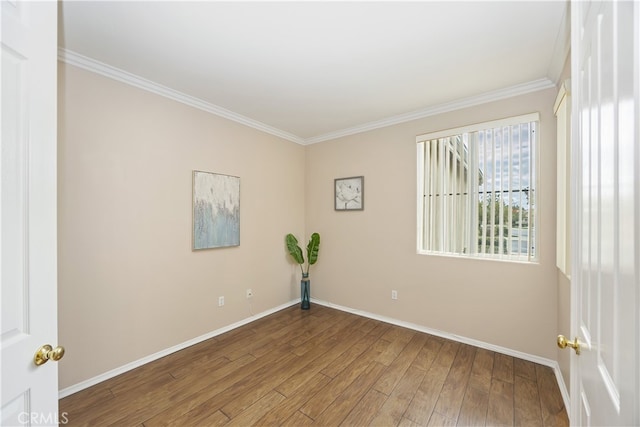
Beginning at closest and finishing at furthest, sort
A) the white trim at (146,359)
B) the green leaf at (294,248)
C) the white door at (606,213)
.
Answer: the white door at (606,213) → the white trim at (146,359) → the green leaf at (294,248)

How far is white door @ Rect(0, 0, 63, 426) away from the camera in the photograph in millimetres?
742

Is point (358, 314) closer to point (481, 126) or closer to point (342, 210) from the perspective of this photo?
point (342, 210)

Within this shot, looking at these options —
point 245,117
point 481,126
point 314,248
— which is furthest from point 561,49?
point 314,248

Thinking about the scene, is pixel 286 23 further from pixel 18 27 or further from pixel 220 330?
pixel 220 330

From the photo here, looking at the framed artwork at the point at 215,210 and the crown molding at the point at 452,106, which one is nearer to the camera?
the crown molding at the point at 452,106

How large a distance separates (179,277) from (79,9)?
7.22 feet

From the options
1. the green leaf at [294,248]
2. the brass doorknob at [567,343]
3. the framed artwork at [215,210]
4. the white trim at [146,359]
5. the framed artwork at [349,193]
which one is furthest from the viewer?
the green leaf at [294,248]

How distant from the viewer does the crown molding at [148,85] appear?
2.00m

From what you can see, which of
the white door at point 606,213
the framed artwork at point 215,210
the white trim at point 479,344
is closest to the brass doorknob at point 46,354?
the white door at point 606,213

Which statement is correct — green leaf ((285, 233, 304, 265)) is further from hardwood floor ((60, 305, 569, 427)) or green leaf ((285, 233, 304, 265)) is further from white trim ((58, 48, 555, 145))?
white trim ((58, 48, 555, 145))

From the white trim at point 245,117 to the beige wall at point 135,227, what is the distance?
0.21 feet

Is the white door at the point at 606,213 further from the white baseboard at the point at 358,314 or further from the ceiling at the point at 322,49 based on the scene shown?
the white baseboard at the point at 358,314

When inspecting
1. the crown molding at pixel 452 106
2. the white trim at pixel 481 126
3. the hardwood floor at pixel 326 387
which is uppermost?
the crown molding at pixel 452 106

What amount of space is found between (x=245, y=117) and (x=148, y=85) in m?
1.08
